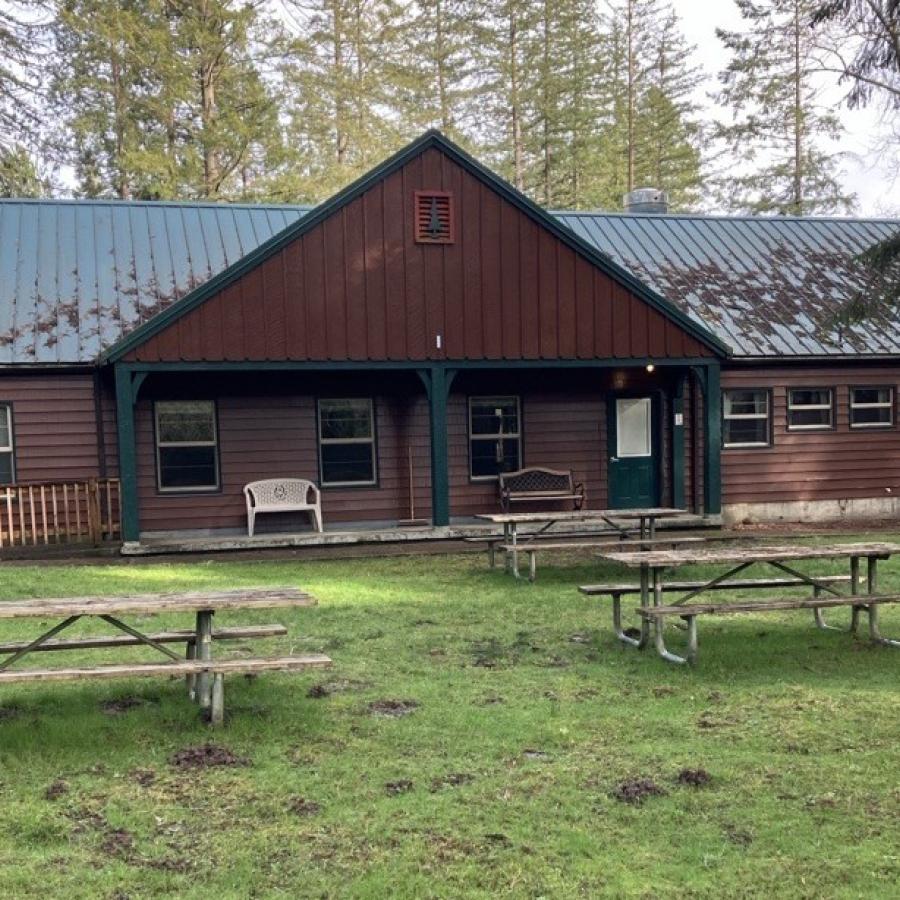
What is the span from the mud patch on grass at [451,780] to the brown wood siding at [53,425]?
11020mm

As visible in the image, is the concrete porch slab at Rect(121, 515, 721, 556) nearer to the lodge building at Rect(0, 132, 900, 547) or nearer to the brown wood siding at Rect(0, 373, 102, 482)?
the lodge building at Rect(0, 132, 900, 547)

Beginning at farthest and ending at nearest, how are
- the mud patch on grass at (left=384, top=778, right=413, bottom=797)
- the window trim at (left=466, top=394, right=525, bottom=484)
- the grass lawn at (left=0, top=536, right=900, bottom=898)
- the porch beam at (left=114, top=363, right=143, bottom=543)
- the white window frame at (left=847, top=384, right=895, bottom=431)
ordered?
the white window frame at (left=847, top=384, right=895, bottom=431), the window trim at (left=466, top=394, right=525, bottom=484), the porch beam at (left=114, top=363, right=143, bottom=543), the mud patch on grass at (left=384, top=778, right=413, bottom=797), the grass lawn at (left=0, top=536, right=900, bottom=898)

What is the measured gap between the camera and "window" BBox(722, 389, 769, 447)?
54.9 ft

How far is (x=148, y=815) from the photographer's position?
423 centimetres

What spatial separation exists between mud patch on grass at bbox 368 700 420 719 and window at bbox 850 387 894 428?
13.7 metres

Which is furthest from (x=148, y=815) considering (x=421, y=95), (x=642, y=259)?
(x=421, y=95)

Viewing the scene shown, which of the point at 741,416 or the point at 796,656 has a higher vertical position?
the point at 741,416

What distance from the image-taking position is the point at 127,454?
13172 millimetres

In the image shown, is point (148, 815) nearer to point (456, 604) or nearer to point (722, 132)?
point (456, 604)

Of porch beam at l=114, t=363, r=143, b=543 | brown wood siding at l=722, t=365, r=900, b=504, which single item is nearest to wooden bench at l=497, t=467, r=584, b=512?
brown wood siding at l=722, t=365, r=900, b=504

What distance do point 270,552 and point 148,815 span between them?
9726 mm

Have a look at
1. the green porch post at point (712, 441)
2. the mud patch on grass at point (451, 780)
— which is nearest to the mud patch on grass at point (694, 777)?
the mud patch on grass at point (451, 780)

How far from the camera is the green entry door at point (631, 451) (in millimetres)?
16781

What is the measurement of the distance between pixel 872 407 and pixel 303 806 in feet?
51.4
